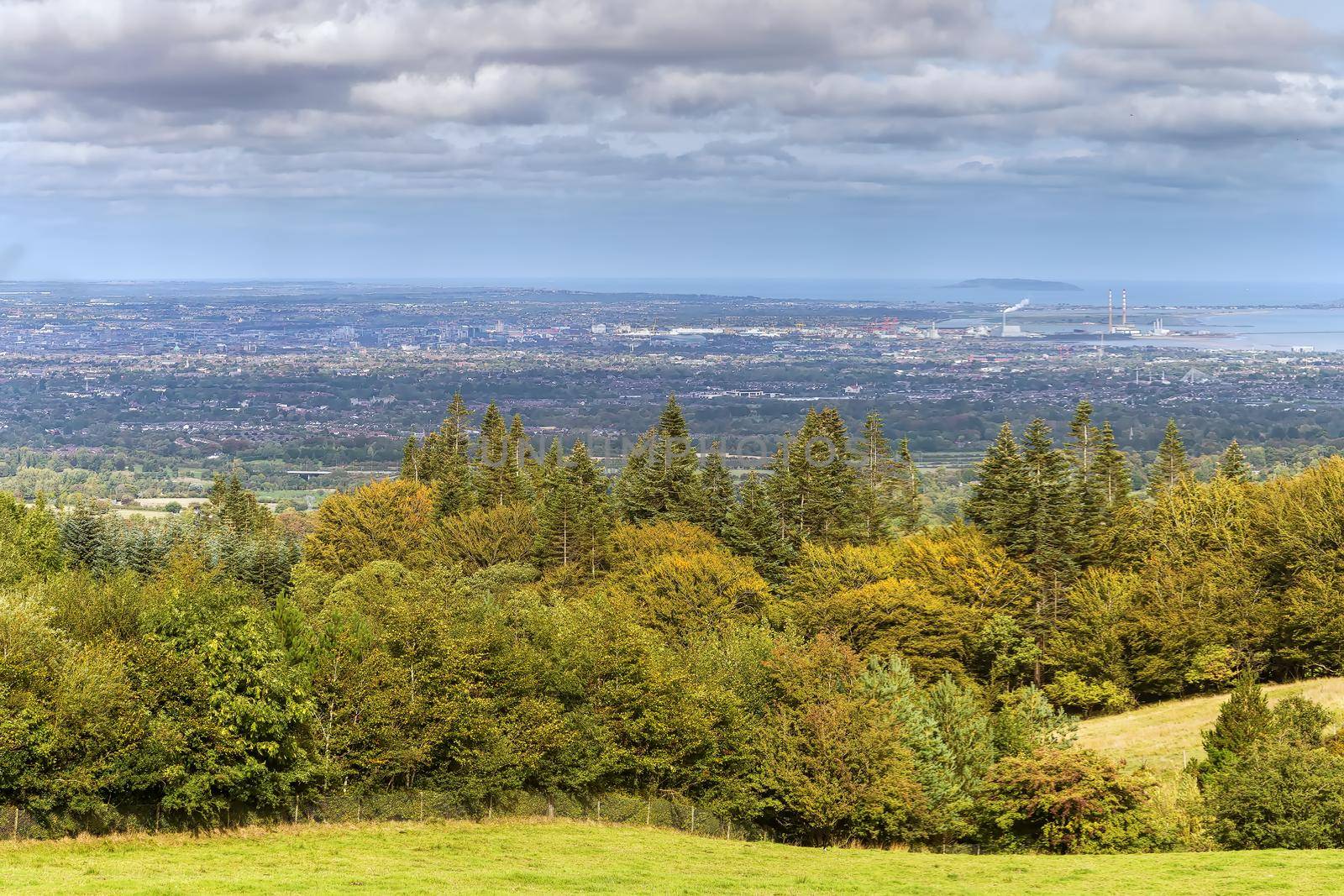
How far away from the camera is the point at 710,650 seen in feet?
187

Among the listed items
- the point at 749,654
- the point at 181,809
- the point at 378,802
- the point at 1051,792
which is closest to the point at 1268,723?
the point at 1051,792

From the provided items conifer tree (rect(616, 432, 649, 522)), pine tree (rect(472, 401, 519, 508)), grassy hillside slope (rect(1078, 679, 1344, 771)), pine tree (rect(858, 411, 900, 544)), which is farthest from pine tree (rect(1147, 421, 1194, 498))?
pine tree (rect(472, 401, 519, 508))

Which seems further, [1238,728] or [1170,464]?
[1170,464]

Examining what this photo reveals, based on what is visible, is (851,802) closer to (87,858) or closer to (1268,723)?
(1268,723)

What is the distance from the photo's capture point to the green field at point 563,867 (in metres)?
32.7

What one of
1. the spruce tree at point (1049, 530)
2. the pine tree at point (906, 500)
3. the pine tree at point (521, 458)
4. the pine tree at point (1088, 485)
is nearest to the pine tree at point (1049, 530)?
the spruce tree at point (1049, 530)

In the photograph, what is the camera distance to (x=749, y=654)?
181ft

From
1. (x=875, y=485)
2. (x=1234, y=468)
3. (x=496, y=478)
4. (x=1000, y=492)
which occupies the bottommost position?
(x=496, y=478)

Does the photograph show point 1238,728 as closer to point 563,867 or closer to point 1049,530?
point 563,867

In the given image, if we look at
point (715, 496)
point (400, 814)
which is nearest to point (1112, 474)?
point (715, 496)

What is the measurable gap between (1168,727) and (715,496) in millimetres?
37855

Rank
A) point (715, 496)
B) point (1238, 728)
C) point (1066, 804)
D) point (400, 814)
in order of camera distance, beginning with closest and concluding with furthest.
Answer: point (1066, 804), point (400, 814), point (1238, 728), point (715, 496)

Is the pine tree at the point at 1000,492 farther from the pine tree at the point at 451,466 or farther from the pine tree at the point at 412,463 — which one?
the pine tree at the point at 412,463

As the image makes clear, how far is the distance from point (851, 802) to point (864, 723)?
276 centimetres
